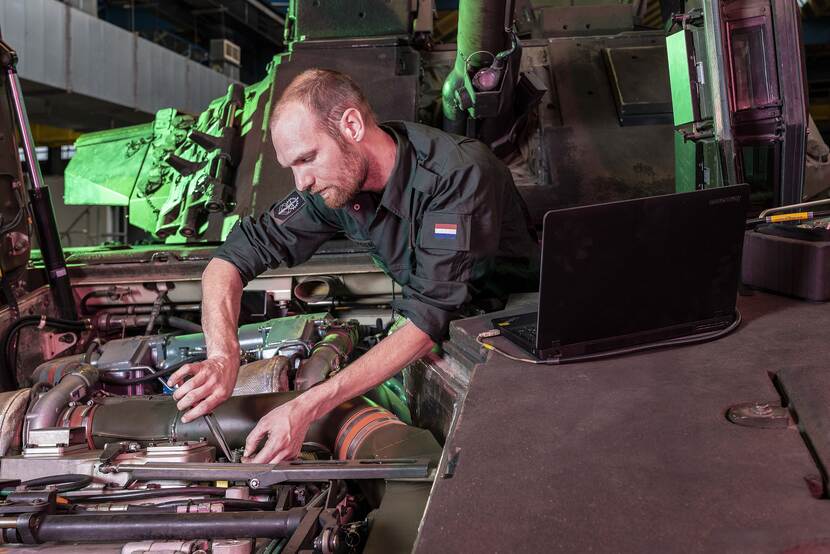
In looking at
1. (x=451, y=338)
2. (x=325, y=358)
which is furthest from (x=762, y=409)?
(x=325, y=358)

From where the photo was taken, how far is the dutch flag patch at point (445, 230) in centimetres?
221

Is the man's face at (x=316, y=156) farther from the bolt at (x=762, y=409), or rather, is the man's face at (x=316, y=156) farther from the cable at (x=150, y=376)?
the bolt at (x=762, y=409)

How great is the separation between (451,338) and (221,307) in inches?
32.4

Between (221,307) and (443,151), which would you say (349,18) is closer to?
(443,151)

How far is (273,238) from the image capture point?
265 cm

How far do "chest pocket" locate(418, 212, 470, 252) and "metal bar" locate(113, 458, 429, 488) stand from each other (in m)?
0.71

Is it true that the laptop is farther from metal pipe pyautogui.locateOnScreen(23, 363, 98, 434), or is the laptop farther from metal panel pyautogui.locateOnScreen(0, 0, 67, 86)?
metal panel pyautogui.locateOnScreen(0, 0, 67, 86)

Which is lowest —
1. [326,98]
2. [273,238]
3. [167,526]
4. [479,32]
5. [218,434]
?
[167,526]

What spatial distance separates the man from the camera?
83.0 inches

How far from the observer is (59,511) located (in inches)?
68.8

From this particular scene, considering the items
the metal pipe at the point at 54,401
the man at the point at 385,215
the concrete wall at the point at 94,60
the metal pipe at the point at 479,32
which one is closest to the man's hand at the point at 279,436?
the man at the point at 385,215

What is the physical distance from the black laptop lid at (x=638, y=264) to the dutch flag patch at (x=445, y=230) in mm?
617

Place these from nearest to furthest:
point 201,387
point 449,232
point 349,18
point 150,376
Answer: point 201,387 → point 449,232 → point 150,376 → point 349,18

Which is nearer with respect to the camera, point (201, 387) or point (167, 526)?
point (167, 526)
